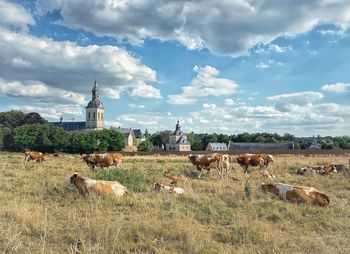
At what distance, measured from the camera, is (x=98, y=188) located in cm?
1170

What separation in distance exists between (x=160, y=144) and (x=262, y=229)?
167557 mm

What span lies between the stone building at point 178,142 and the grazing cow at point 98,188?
456 feet

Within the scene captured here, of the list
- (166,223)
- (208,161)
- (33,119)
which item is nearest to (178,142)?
(33,119)

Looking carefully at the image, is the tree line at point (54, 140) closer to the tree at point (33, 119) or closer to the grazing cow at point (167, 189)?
the tree at point (33, 119)

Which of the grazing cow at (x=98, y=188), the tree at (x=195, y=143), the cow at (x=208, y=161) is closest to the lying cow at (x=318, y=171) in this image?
the cow at (x=208, y=161)

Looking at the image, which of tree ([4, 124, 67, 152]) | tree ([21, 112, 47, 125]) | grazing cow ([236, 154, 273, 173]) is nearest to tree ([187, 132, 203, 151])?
tree ([21, 112, 47, 125])

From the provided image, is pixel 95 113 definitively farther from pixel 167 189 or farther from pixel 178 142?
pixel 167 189

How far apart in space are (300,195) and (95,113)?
165 m

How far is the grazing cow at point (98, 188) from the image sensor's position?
11630mm

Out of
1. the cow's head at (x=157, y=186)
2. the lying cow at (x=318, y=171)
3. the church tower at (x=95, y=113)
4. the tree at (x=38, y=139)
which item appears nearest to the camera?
the cow's head at (x=157, y=186)

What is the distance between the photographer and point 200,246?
6.57 m

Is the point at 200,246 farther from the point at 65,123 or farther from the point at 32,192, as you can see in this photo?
the point at 65,123

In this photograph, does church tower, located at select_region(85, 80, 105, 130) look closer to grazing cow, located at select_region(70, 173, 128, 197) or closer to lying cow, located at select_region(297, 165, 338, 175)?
lying cow, located at select_region(297, 165, 338, 175)

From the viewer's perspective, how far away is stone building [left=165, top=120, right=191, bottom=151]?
15350cm
